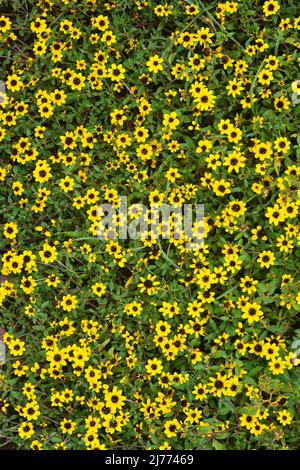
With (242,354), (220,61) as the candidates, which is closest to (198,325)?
(242,354)

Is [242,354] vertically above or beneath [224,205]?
beneath

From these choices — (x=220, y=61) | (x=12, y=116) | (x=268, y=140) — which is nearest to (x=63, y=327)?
(x=12, y=116)

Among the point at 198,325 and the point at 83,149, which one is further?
the point at 83,149

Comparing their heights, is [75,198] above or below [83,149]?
below

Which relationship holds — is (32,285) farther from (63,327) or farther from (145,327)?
(145,327)

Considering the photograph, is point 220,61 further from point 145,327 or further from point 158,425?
point 158,425

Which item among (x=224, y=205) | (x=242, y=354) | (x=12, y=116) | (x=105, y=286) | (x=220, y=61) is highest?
(x=220, y=61)
